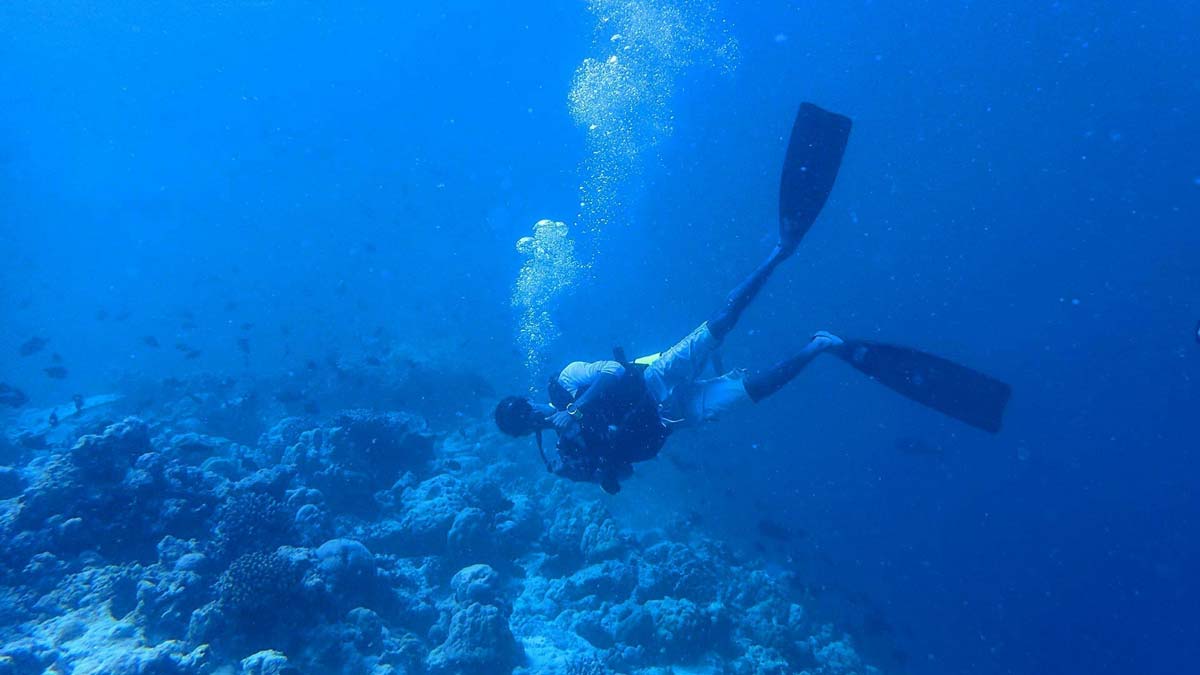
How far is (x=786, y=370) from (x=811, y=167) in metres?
2.79

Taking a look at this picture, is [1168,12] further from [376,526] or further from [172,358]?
[172,358]

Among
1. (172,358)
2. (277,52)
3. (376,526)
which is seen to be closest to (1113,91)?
(376,526)

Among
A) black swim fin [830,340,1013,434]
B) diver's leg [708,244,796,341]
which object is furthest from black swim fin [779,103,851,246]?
black swim fin [830,340,1013,434]

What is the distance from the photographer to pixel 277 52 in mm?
105688

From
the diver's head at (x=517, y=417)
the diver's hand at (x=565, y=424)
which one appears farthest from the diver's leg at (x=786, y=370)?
the diver's head at (x=517, y=417)

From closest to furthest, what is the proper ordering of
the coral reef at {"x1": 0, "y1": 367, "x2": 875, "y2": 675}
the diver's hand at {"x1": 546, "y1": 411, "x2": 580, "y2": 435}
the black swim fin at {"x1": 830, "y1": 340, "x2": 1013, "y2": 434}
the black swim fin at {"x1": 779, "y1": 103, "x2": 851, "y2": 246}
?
1. the coral reef at {"x1": 0, "y1": 367, "x2": 875, "y2": 675}
2. the diver's hand at {"x1": 546, "y1": 411, "x2": 580, "y2": 435}
3. the black swim fin at {"x1": 830, "y1": 340, "x2": 1013, "y2": 434}
4. the black swim fin at {"x1": 779, "y1": 103, "x2": 851, "y2": 246}

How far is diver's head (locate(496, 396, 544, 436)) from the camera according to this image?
6211 mm

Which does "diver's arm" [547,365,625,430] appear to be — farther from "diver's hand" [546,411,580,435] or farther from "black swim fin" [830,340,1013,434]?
"black swim fin" [830,340,1013,434]

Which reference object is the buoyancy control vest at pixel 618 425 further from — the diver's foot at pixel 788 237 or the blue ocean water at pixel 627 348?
the diver's foot at pixel 788 237

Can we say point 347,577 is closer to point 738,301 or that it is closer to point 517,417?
point 517,417

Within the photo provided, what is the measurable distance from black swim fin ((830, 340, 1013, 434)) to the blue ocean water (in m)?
4.39

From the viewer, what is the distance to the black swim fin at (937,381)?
23.5ft

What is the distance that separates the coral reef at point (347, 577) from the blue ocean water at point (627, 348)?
2.0 inches

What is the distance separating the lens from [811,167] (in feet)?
25.1
